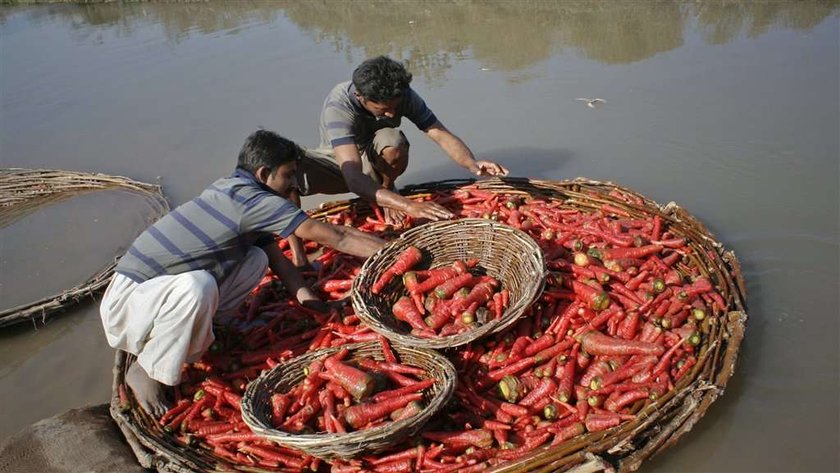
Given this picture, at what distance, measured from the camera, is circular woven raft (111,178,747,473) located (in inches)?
123

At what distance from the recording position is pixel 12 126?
10211 mm

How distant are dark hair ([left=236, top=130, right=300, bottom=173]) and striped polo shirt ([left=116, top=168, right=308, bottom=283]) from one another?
90 millimetres

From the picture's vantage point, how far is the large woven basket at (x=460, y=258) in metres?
3.70

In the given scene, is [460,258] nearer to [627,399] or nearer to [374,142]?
[374,142]

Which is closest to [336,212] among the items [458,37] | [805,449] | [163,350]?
[163,350]

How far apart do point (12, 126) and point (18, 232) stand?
419cm

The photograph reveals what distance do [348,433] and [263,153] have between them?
5.94ft

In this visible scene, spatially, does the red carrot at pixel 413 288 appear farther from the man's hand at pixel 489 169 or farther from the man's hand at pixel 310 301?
the man's hand at pixel 489 169

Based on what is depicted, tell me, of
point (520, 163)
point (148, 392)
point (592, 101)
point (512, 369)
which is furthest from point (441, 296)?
point (592, 101)

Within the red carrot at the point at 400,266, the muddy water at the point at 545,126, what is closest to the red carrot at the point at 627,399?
the muddy water at the point at 545,126

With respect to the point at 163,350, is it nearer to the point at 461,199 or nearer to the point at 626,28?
the point at 461,199

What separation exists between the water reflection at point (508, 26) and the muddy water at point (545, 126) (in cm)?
6

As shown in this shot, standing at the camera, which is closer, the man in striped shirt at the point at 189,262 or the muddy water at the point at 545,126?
the man in striped shirt at the point at 189,262

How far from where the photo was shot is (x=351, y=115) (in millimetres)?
5238
